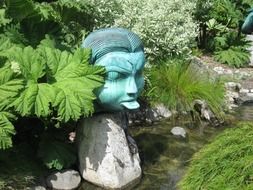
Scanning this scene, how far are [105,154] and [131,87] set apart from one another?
0.68 m

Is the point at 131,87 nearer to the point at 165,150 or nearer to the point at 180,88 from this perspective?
the point at 165,150

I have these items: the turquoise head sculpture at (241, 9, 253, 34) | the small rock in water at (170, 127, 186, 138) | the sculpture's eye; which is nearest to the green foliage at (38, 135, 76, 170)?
the sculpture's eye

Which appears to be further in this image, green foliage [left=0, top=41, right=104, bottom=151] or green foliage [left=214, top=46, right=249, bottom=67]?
green foliage [left=214, top=46, right=249, bottom=67]

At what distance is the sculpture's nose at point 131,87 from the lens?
4.92 metres

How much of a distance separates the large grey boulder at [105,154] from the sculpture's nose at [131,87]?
0.37 metres

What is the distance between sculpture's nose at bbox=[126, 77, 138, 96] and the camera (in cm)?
492

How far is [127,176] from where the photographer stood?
505 cm

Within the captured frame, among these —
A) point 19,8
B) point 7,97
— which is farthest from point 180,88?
point 7,97

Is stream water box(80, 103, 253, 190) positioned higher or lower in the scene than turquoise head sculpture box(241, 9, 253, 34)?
lower

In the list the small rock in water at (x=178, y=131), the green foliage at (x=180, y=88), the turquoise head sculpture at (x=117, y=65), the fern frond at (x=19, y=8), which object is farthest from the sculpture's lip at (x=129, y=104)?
the green foliage at (x=180, y=88)

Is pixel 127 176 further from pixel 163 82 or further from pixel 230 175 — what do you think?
pixel 163 82

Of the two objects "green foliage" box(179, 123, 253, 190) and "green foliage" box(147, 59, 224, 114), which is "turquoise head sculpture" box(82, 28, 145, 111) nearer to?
"green foliage" box(179, 123, 253, 190)

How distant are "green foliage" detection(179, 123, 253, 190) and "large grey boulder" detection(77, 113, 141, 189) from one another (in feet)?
4.07

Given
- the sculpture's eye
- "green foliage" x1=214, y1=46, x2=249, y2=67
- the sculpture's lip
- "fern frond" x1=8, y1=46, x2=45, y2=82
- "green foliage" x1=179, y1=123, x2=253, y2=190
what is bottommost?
"green foliage" x1=214, y1=46, x2=249, y2=67
